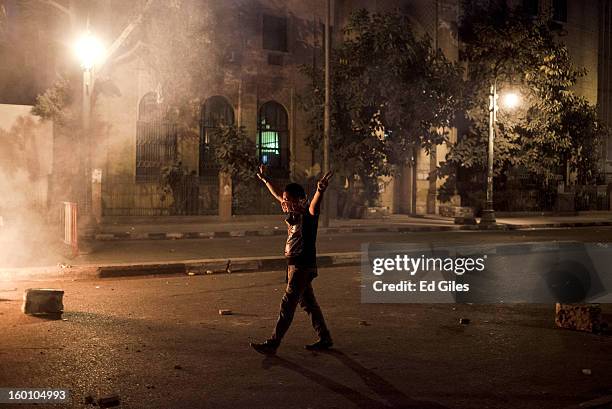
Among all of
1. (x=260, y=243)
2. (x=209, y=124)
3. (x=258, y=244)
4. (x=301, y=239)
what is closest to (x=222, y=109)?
(x=209, y=124)

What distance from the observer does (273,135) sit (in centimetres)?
2861

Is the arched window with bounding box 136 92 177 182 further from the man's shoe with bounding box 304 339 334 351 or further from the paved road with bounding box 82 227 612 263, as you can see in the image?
the man's shoe with bounding box 304 339 334 351

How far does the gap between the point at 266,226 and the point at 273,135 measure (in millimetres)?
5677

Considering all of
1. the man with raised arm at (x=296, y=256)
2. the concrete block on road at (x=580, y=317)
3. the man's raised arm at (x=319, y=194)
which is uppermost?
the man's raised arm at (x=319, y=194)

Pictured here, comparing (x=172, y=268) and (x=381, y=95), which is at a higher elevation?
(x=381, y=95)

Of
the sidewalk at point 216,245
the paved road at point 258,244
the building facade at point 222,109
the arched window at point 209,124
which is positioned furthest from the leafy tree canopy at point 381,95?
the paved road at point 258,244

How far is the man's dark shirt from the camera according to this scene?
703 centimetres

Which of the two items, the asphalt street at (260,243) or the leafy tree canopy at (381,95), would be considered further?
the leafy tree canopy at (381,95)

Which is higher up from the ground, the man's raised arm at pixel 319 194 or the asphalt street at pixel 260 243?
the man's raised arm at pixel 319 194

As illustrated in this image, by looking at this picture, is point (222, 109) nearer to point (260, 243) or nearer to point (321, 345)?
point (260, 243)

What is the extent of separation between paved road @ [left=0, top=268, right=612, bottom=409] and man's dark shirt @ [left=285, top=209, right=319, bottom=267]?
96cm

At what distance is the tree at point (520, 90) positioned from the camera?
97.2ft

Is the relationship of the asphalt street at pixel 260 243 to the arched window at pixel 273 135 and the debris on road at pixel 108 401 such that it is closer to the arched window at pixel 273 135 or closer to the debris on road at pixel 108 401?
the arched window at pixel 273 135

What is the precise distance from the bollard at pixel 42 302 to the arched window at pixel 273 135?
19583 mm
